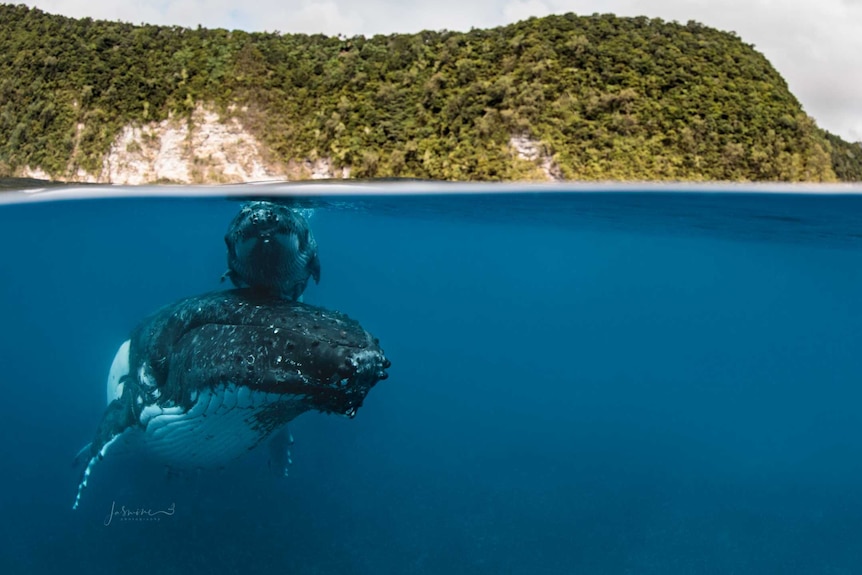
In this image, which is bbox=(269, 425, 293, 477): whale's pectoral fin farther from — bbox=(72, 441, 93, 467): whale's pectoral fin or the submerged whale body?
bbox=(72, 441, 93, 467): whale's pectoral fin

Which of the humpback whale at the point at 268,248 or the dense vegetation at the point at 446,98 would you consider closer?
the humpback whale at the point at 268,248

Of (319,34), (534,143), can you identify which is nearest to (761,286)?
(534,143)

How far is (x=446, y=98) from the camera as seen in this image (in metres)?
35.2

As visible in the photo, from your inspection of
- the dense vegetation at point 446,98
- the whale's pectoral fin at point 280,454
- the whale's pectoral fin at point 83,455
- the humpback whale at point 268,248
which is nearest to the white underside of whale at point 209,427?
→ the whale's pectoral fin at point 83,455

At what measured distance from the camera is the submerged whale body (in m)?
5.54

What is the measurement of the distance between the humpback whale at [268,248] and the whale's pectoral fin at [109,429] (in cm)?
167

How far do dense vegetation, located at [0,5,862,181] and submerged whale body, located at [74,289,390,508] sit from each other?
84.1ft

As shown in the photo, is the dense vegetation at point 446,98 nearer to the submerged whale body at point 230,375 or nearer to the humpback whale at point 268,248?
the humpback whale at point 268,248

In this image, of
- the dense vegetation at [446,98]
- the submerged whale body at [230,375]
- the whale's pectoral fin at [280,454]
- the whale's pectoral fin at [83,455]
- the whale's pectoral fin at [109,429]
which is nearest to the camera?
the submerged whale body at [230,375]

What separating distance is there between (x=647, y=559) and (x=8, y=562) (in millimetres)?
9368

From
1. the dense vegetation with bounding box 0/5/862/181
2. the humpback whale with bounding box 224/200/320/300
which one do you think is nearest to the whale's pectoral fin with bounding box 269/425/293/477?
the humpback whale with bounding box 224/200/320/300

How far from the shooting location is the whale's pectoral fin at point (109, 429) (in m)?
6.82

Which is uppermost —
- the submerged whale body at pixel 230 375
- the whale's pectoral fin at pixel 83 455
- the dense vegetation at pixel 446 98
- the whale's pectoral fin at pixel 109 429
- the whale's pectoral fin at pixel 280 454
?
the dense vegetation at pixel 446 98

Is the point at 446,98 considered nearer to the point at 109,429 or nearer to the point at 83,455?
the point at 83,455
